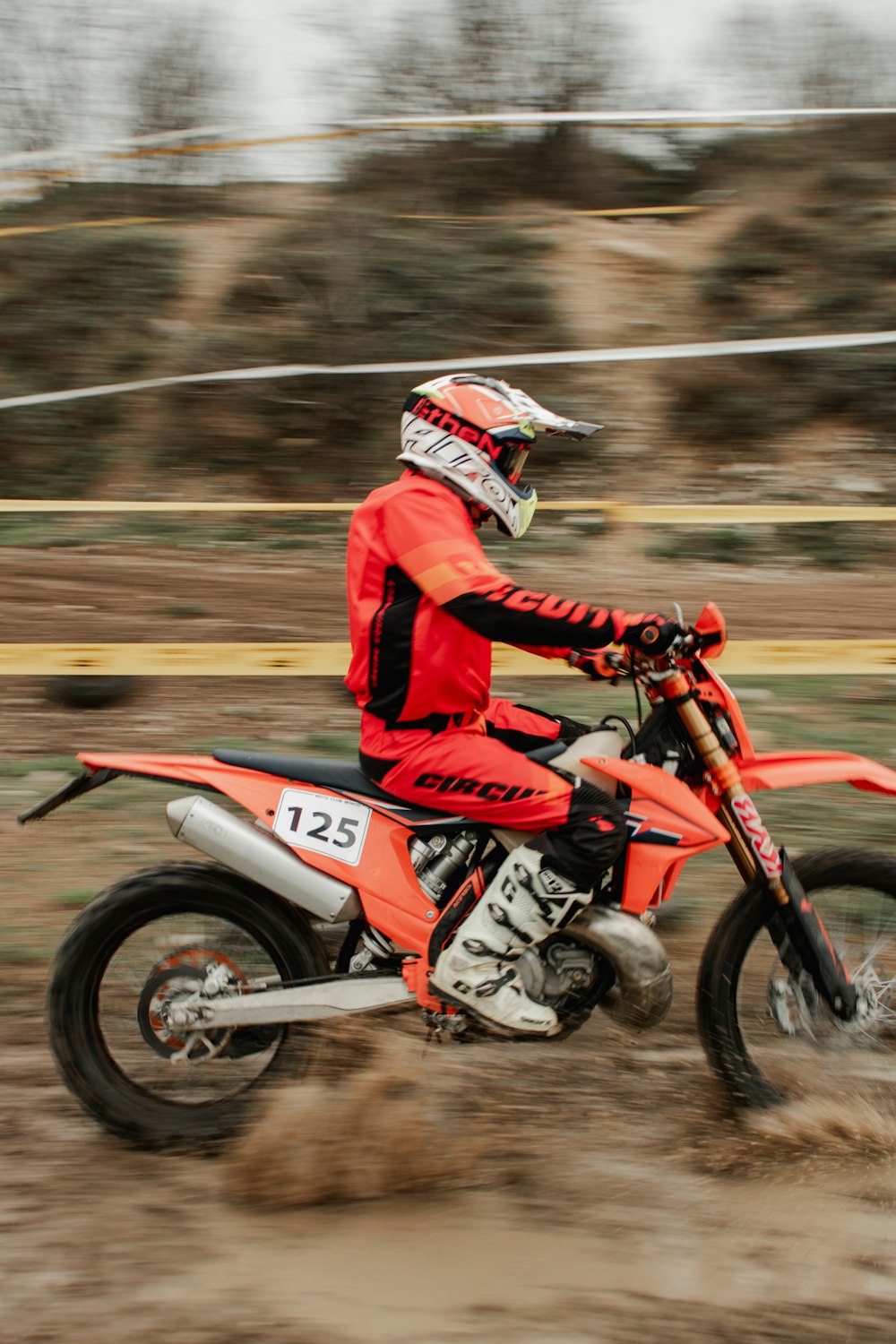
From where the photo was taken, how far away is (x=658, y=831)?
3.10 m

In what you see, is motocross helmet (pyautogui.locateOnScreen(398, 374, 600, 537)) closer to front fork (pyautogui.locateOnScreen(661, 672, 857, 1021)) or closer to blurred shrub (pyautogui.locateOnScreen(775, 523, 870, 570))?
front fork (pyautogui.locateOnScreen(661, 672, 857, 1021))

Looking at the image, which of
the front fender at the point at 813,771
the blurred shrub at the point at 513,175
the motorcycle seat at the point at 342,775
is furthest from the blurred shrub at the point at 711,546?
the motorcycle seat at the point at 342,775

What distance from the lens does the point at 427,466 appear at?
10.3 feet

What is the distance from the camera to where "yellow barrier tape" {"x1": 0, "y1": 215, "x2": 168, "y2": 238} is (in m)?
12.9

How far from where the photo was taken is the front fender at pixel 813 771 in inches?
122

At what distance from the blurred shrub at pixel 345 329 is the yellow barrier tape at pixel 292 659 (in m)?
4.33

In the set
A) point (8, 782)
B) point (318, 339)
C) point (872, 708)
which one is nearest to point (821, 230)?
point (318, 339)

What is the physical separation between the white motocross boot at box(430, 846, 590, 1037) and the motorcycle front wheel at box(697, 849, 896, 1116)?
407 millimetres

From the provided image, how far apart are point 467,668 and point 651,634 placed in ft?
1.54

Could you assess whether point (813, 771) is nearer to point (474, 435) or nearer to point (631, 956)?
point (631, 956)

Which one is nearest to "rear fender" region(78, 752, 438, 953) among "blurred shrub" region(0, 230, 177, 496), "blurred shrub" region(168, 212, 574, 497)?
"blurred shrub" region(168, 212, 574, 497)

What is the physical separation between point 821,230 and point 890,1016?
35.3ft

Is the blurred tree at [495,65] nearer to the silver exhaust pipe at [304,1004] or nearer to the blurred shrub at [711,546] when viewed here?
the blurred shrub at [711,546]

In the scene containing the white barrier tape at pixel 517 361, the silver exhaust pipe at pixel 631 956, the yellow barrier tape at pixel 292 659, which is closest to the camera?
the silver exhaust pipe at pixel 631 956
